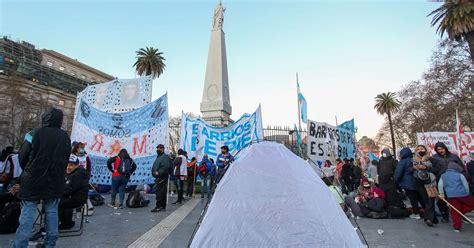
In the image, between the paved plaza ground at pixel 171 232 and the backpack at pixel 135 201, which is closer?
the paved plaza ground at pixel 171 232

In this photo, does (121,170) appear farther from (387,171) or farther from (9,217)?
(387,171)

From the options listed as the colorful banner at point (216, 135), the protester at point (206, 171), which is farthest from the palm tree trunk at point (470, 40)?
the protester at point (206, 171)

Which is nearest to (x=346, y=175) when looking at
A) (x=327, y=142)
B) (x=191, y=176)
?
(x=327, y=142)

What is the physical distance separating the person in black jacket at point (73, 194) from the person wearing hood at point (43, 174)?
1.29 metres

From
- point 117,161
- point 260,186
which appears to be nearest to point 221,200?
point 260,186

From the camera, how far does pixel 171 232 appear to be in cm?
528

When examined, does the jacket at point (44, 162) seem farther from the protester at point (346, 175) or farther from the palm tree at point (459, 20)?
the palm tree at point (459, 20)

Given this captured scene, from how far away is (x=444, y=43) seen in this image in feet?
72.0

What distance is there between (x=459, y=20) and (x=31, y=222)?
1044 inches

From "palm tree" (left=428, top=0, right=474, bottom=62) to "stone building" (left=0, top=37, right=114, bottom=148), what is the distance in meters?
37.3

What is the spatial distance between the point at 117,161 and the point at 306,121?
7352 mm

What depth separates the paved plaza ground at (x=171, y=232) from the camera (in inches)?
179

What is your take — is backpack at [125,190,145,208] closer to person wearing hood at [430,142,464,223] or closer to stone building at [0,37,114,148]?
person wearing hood at [430,142,464,223]

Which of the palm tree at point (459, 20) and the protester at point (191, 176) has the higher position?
the palm tree at point (459, 20)
